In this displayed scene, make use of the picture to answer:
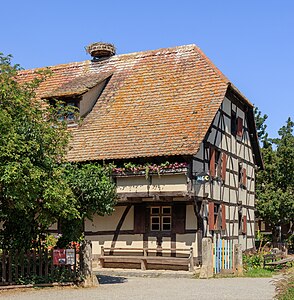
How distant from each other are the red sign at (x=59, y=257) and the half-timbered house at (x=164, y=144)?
18.5 ft

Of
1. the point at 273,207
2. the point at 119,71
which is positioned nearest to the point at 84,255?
the point at 119,71

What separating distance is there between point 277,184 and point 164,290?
18024 mm

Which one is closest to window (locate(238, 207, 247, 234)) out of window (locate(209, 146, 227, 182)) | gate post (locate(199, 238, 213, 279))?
window (locate(209, 146, 227, 182))

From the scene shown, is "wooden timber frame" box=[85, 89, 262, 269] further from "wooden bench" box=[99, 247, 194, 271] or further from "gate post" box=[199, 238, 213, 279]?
"gate post" box=[199, 238, 213, 279]

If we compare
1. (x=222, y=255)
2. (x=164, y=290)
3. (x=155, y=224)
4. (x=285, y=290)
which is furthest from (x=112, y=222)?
(x=285, y=290)

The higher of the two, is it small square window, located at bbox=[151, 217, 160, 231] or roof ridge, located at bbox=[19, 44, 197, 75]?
roof ridge, located at bbox=[19, 44, 197, 75]

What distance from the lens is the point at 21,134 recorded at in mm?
14094

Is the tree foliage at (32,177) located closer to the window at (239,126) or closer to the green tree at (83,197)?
the green tree at (83,197)

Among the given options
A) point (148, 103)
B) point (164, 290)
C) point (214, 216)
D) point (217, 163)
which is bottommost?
point (164, 290)

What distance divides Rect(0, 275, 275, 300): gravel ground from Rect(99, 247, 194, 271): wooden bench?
5.19 ft

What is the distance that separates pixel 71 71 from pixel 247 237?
39.0 ft

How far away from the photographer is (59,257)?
1530cm

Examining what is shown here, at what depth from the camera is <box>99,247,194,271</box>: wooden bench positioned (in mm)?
19734

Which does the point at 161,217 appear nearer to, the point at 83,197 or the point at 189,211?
the point at 189,211
